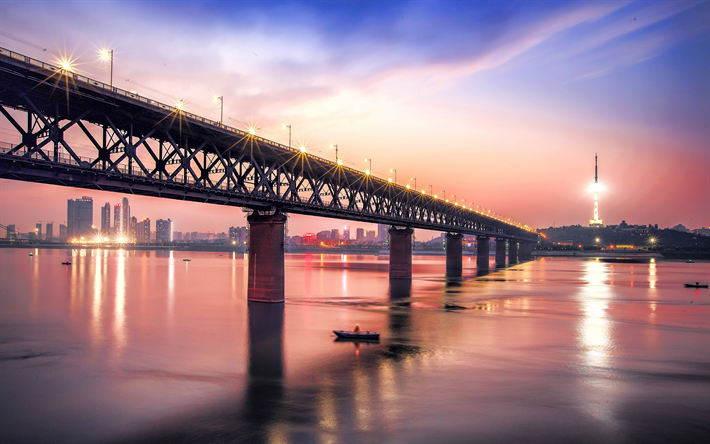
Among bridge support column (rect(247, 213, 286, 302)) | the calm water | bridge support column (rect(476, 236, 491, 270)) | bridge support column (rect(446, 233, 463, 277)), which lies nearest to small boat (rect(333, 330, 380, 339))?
the calm water

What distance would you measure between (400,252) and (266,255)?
5222 cm

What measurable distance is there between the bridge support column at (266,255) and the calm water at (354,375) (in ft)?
7.67

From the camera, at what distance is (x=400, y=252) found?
327 ft

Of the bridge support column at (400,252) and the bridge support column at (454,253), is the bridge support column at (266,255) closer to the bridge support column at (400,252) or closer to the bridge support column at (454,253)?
the bridge support column at (400,252)

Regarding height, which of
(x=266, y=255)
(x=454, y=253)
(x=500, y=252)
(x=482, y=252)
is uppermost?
(x=266, y=255)

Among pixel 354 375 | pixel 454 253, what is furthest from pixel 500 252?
pixel 354 375

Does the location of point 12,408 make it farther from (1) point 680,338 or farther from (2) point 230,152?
(1) point 680,338

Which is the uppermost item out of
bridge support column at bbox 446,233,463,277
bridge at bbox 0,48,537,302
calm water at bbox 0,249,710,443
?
bridge at bbox 0,48,537,302

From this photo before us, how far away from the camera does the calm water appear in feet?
63.4

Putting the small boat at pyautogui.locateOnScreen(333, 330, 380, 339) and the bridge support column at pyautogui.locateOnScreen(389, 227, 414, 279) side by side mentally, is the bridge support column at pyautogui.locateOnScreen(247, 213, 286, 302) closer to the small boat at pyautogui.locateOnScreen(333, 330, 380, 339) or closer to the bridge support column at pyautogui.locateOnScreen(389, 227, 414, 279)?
the small boat at pyautogui.locateOnScreen(333, 330, 380, 339)

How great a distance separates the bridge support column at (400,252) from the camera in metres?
97.2

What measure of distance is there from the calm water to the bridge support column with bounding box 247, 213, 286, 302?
7.67ft

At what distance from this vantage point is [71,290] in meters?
82.8

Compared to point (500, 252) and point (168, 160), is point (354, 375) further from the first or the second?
point (500, 252)
